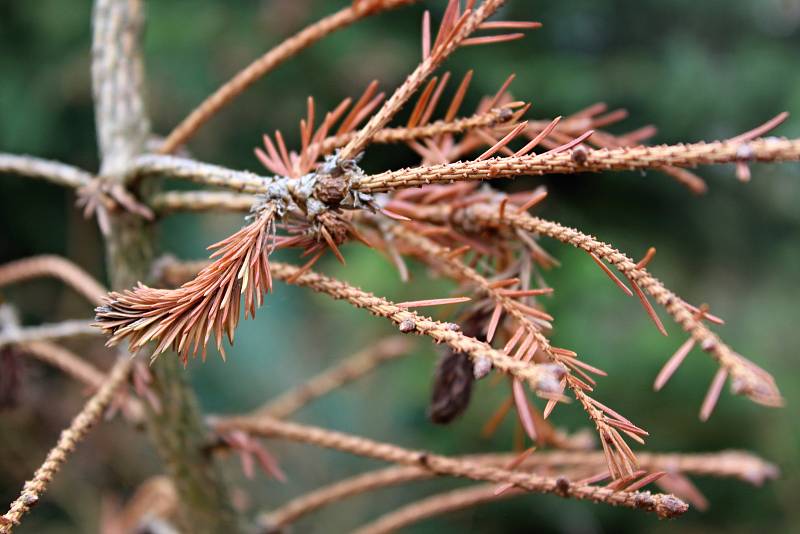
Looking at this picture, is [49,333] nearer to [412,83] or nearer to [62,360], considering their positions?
[62,360]

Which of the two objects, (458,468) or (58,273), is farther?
(58,273)

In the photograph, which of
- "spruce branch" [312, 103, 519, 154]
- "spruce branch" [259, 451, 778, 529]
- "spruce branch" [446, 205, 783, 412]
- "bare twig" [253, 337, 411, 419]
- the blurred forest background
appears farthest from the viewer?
the blurred forest background

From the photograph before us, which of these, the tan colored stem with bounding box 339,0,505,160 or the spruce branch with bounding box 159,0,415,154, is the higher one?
the spruce branch with bounding box 159,0,415,154

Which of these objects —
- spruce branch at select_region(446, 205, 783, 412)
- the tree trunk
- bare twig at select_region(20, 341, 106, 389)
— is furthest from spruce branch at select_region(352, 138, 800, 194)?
bare twig at select_region(20, 341, 106, 389)

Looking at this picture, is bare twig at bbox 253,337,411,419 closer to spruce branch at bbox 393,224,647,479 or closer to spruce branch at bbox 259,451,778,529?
spruce branch at bbox 259,451,778,529

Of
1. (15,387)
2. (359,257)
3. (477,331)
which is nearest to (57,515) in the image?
(359,257)

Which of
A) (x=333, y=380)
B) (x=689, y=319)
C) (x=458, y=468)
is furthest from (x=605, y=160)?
(x=333, y=380)

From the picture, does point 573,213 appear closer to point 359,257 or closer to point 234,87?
point 359,257

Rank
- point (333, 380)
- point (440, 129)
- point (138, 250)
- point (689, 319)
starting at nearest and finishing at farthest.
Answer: point (689, 319) < point (440, 129) < point (138, 250) < point (333, 380)

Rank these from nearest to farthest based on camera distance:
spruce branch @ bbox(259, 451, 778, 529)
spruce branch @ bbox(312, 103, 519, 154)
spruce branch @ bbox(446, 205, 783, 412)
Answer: spruce branch @ bbox(446, 205, 783, 412) < spruce branch @ bbox(312, 103, 519, 154) < spruce branch @ bbox(259, 451, 778, 529)
